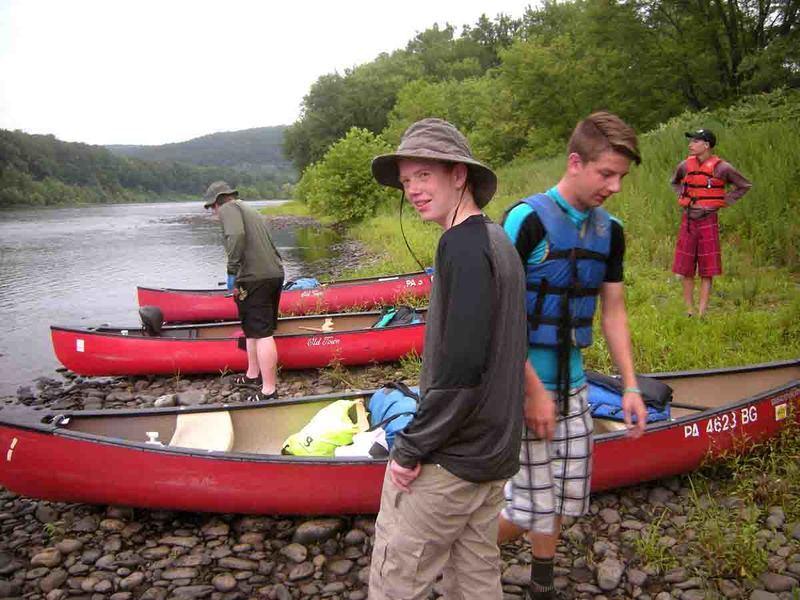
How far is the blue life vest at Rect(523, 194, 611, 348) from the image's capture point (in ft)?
6.94

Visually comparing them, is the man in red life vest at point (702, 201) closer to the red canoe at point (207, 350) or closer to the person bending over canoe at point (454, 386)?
the red canoe at point (207, 350)

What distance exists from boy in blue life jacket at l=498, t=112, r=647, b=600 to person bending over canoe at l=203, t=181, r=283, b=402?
11.5 feet

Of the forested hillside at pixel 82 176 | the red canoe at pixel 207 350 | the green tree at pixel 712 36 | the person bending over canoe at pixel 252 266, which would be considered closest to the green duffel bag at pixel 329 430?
the person bending over canoe at pixel 252 266

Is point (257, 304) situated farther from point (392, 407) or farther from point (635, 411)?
point (635, 411)

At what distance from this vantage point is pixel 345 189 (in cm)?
2625

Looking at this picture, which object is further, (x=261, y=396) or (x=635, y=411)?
(x=261, y=396)

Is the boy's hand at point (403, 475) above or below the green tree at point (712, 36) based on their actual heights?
below

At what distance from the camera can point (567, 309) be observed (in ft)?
7.07

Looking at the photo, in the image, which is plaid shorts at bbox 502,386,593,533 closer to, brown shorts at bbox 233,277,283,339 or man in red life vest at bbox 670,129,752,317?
brown shorts at bbox 233,277,283,339

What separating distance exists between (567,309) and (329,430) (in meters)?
2.29

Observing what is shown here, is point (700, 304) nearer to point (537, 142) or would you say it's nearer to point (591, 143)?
point (591, 143)

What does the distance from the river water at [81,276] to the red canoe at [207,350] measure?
1200 mm

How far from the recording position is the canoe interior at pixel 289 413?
4.17m

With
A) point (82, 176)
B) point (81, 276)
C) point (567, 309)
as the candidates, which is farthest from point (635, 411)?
point (82, 176)
